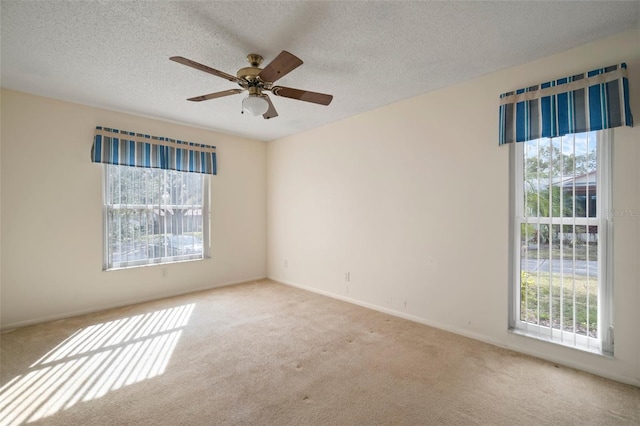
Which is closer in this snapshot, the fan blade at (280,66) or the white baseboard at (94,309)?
the fan blade at (280,66)

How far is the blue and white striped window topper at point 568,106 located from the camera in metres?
2.17

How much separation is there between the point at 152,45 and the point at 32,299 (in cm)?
321

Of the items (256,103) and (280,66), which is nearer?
(280,66)

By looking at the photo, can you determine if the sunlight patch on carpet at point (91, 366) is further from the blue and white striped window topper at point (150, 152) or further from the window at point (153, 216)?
the blue and white striped window topper at point (150, 152)

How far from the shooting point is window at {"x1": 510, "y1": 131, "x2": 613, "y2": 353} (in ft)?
7.60

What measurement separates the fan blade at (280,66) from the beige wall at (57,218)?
2.84 m

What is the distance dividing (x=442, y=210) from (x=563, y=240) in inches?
41.7

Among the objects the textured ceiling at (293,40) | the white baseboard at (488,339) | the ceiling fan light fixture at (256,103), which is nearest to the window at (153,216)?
the textured ceiling at (293,40)

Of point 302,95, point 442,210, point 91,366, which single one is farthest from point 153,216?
point 442,210

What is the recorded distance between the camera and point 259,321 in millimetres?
3395

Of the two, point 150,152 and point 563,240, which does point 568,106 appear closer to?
point 563,240

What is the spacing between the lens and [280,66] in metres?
2.04

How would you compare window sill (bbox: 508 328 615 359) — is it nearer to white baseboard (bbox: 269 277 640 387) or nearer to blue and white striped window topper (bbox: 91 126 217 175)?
white baseboard (bbox: 269 277 640 387)

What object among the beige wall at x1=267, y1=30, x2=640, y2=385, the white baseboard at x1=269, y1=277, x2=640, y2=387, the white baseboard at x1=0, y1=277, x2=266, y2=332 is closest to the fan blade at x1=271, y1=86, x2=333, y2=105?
the beige wall at x1=267, y1=30, x2=640, y2=385
